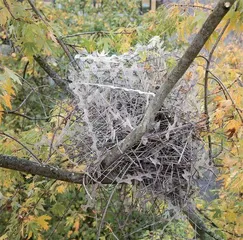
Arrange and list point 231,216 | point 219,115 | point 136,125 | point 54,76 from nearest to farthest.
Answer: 1. point 136,125
2. point 219,115
3. point 231,216
4. point 54,76

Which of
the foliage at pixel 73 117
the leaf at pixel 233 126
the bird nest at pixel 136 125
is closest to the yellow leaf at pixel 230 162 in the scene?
the foliage at pixel 73 117

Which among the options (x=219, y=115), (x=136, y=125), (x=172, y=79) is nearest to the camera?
(x=172, y=79)

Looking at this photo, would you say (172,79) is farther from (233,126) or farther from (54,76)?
(54,76)

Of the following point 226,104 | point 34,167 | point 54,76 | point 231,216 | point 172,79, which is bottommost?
point 231,216

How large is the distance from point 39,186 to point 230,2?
2.33 metres

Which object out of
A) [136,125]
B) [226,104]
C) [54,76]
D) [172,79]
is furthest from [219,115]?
A: [54,76]

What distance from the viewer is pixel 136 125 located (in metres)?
1.58

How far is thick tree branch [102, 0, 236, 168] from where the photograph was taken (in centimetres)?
122

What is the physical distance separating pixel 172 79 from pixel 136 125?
0.27 meters

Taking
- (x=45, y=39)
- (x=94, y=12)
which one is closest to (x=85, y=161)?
(x=45, y=39)

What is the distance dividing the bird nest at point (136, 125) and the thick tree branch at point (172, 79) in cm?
3

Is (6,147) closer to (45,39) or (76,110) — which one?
(45,39)

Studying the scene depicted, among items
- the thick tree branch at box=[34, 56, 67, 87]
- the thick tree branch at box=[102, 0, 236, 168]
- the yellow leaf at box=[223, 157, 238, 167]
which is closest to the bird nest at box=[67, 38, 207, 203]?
the thick tree branch at box=[102, 0, 236, 168]

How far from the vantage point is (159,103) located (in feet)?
4.71
